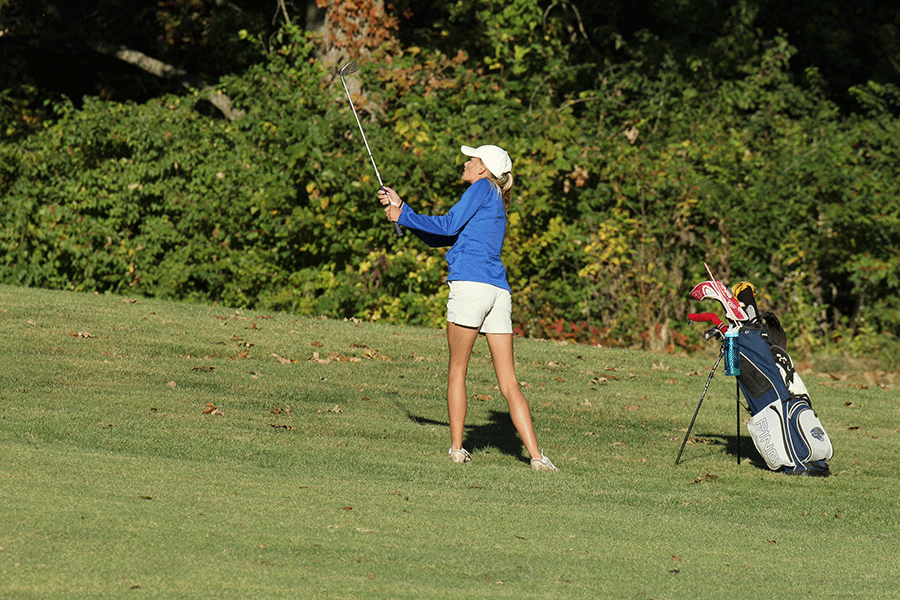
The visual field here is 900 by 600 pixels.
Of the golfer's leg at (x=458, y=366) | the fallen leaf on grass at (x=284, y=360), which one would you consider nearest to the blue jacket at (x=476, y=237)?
the golfer's leg at (x=458, y=366)

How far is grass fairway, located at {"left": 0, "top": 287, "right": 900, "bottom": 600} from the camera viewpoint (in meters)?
5.12

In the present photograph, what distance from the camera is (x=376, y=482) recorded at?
6.94 metres

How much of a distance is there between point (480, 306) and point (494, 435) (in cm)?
216

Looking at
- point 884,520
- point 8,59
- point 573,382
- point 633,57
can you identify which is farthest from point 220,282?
point 884,520

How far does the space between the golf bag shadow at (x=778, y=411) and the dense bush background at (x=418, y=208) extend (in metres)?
7.07

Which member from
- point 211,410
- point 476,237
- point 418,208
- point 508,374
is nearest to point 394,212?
point 476,237

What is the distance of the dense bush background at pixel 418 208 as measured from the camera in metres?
15.0

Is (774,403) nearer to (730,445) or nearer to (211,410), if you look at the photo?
(730,445)

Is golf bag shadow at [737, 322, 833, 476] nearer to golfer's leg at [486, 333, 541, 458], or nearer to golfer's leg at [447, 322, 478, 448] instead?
golfer's leg at [486, 333, 541, 458]

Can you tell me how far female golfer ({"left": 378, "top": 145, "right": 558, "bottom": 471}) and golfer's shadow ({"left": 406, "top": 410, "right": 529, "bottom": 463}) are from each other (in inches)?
42.9

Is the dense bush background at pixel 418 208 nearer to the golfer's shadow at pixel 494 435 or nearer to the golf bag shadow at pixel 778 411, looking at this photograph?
the golfer's shadow at pixel 494 435

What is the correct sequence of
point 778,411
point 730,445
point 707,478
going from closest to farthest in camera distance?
point 707,478
point 778,411
point 730,445

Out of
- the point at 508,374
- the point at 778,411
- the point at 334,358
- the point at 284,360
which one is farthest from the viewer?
the point at 334,358

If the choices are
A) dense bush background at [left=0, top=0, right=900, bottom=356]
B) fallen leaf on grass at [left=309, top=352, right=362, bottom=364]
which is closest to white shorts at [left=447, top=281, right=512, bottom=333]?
fallen leaf on grass at [left=309, top=352, right=362, bottom=364]
